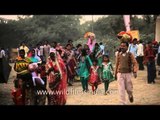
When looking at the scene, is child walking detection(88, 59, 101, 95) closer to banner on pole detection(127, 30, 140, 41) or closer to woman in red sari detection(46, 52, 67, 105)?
woman in red sari detection(46, 52, 67, 105)

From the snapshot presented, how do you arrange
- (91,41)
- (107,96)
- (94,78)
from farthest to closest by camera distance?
(94,78) < (91,41) < (107,96)

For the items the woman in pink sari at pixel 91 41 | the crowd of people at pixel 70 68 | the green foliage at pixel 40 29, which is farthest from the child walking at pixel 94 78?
the green foliage at pixel 40 29

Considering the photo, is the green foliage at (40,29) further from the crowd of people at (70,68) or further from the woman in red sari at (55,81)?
the woman in red sari at (55,81)

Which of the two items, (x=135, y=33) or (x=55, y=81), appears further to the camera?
(x=135, y=33)

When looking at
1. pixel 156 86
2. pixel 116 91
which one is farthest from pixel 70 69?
pixel 156 86

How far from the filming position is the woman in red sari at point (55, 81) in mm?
12758

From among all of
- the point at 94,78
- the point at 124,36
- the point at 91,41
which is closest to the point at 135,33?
the point at 124,36

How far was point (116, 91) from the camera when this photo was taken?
12.8 metres

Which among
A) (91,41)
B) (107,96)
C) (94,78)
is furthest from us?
(94,78)

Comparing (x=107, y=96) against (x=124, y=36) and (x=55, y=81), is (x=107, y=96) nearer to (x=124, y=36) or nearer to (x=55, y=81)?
(x=55, y=81)

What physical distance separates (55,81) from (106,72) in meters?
1.20

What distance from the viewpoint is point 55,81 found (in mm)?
12820

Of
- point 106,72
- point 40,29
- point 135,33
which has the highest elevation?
point 40,29

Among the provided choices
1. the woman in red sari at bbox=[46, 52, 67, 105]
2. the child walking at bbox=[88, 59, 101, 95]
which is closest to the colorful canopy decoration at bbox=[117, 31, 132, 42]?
the child walking at bbox=[88, 59, 101, 95]
